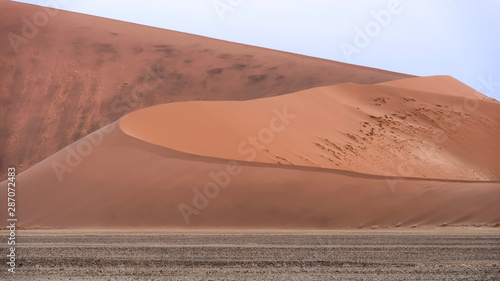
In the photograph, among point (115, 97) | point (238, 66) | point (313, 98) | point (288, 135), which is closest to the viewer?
point (288, 135)

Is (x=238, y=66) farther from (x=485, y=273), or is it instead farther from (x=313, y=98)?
(x=485, y=273)

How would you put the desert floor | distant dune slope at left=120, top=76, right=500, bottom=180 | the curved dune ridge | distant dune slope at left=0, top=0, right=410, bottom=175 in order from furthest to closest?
distant dune slope at left=0, top=0, right=410, bottom=175
distant dune slope at left=120, top=76, right=500, bottom=180
the curved dune ridge
the desert floor

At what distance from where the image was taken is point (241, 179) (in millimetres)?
20859

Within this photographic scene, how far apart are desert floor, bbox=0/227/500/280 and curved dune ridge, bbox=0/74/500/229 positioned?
182 centimetres

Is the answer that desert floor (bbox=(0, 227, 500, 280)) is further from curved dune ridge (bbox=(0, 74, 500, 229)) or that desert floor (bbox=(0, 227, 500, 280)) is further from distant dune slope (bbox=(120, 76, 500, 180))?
distant dune slope (bbox=(120, 76, 500, 180))

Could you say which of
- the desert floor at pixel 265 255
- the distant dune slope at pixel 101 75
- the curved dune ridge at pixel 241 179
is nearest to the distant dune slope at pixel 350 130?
the curved dune ridge at pixel 241 179

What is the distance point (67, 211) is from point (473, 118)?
26.2m

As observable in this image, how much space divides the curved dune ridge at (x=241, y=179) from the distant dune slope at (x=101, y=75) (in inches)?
532

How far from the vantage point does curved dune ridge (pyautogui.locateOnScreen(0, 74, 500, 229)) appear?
63.1 feet

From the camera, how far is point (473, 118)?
37562mm

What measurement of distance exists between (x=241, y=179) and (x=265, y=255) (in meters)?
8.95

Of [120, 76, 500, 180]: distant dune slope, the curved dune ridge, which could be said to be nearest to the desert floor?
the curved dune ridge

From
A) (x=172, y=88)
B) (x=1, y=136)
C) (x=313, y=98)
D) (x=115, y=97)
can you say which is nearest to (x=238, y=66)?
(x=172, y=88)

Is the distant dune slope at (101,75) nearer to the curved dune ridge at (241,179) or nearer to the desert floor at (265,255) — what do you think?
the curved dune ridge at (241,179)
